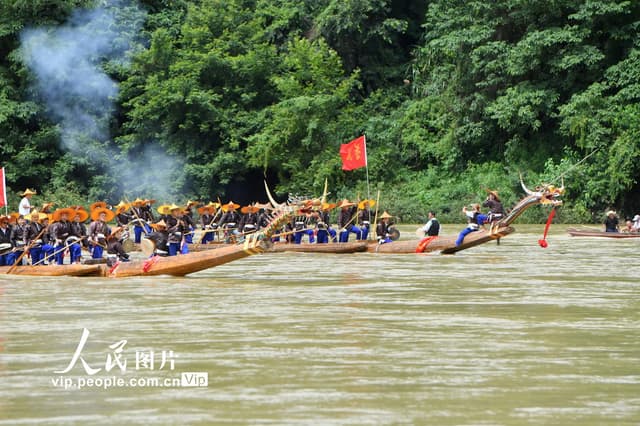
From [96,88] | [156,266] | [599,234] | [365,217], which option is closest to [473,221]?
[365,217]

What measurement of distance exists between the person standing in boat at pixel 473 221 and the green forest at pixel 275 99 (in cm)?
1335

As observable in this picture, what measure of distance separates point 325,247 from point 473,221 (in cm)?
324

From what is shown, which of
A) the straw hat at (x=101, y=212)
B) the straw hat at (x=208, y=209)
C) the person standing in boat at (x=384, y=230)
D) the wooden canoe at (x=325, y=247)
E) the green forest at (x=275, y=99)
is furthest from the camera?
the green forest at (x=275, y=99)

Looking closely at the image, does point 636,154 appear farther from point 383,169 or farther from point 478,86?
point 383,169

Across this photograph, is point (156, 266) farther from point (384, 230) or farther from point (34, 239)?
point (384, 230)

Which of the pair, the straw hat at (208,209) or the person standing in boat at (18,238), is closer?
the person standing in boat at (18,238)

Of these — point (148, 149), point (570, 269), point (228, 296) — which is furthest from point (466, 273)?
point (148, 149)

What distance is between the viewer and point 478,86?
4153 cm

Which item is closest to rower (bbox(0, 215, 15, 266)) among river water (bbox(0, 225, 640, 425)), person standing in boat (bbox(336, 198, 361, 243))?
river water (bbox(0, 225, 640, 425))

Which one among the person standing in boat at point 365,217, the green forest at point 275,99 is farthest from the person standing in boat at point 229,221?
the green forest at point 275,99

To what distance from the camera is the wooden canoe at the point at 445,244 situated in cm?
2442

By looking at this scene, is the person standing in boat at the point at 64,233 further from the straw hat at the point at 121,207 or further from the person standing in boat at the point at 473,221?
the person standing in boat at the point at 473,221

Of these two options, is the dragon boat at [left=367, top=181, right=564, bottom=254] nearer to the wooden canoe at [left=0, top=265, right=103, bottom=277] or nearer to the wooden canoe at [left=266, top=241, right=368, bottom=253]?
the wooden canoe at [left=266, top=241, right=368, bottom=253]

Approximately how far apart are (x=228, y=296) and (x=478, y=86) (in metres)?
26.1
